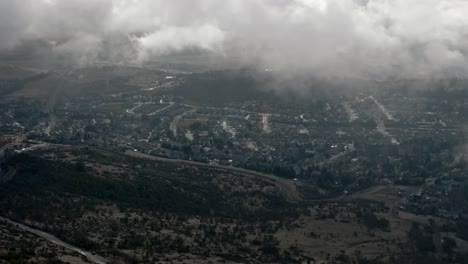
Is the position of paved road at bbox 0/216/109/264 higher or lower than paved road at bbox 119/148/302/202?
lower

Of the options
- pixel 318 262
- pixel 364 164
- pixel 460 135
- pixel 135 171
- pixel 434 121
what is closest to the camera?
pixel 318 262

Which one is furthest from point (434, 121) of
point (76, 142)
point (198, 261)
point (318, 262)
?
point (198, 261)

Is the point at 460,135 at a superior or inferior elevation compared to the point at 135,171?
superior

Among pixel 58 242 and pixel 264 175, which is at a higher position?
pixel 264 175

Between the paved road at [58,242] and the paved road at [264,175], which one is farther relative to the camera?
the paved road at [264,175]

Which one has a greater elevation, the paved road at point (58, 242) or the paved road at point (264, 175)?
the paved road at point (264, 175)

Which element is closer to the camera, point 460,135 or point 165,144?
point 165,144

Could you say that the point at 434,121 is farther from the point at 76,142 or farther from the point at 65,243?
the point at 65,243

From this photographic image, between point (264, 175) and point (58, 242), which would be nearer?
point (58, 242)

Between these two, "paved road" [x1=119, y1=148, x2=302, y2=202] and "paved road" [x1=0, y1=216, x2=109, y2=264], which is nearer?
"paved road" [x1=0, y1=216, x2=109, y2=264]

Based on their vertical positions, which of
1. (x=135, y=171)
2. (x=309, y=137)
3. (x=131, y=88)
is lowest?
(x=135, y=171)

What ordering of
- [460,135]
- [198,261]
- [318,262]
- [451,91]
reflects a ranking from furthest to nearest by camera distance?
[451,91] < [460,135] < [318,262] < [198,261]
